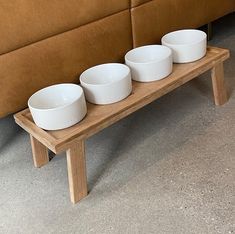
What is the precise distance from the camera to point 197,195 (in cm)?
102

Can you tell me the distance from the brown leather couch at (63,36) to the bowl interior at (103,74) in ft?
0.21

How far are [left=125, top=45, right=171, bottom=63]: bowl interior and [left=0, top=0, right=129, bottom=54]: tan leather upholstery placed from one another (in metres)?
0.16

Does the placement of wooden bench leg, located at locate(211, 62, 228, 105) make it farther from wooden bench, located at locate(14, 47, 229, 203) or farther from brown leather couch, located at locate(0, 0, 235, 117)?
brown leather couch, located at locate(0, 0, 235, 117)

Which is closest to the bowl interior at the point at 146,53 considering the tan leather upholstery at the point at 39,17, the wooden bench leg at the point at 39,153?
the tan leather upholstery at the point at 39,17

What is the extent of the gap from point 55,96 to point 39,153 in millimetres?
174

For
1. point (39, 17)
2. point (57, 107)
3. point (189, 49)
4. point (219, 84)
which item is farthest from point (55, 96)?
point (219, 84)

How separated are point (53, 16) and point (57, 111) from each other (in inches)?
11.5

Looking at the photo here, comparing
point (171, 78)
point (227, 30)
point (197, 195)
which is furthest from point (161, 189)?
point (227, 30)

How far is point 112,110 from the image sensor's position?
106 cm

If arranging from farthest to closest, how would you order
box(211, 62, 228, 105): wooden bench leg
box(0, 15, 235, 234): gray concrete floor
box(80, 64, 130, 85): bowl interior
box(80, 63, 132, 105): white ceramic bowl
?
box(211, 62, 228, 105): wooden bench leg
box(80, 64, 130, 85): bowl interior
box(80, 63, 132, 105): white ceramic bowl
box(0, 15, 235, 234): gray concrete floor

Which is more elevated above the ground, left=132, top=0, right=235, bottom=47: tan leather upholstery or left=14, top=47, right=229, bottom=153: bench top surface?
left=132, top=0, right=235, bottom=47: tan leather upholstery

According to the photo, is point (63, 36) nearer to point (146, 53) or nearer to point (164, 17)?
point (146, 53)

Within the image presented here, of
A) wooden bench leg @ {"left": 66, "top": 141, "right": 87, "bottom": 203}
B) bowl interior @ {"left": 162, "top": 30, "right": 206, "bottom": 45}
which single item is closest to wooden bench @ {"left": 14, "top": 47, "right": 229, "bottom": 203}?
wooden bench leg @ {"left": 66, "top": 141, "right": 87, "bottom": 203}

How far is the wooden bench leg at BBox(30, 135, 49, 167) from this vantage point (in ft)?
3.77
